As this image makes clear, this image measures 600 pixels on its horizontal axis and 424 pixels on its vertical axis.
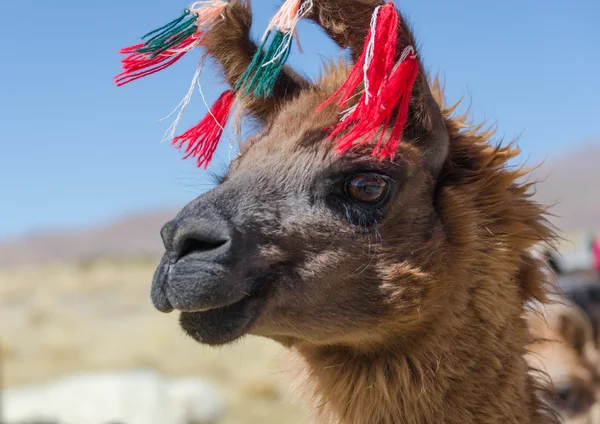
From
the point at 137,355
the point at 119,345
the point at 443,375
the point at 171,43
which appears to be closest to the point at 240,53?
the point at 171,43

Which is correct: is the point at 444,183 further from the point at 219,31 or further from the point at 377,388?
the point at 219,31

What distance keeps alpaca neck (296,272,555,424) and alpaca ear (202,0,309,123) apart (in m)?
1.24

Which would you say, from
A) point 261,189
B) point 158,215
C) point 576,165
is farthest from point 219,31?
point 576,165

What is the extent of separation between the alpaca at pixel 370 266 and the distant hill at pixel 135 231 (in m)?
114

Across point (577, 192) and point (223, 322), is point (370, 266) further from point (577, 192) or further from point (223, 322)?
point (577, 192)

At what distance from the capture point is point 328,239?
2.64 m

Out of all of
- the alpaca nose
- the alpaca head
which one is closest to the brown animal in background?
the alpaca head

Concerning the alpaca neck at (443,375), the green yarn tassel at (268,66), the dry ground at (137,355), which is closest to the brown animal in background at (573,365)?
the alpaca neck at (443,375)

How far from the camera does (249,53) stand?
3.30m

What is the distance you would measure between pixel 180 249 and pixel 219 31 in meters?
1.27

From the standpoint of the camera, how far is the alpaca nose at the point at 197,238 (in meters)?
2.42

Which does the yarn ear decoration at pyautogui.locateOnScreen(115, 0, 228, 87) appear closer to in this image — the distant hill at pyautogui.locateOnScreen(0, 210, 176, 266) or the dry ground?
the dry ground

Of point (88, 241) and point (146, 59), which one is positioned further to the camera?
point (88, 241)

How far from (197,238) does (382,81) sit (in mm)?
891
